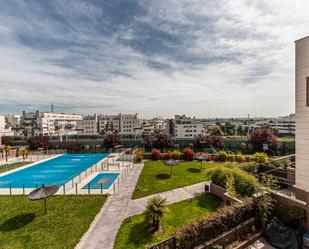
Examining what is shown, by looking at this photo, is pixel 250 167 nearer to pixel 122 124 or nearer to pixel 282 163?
pixel 282 163

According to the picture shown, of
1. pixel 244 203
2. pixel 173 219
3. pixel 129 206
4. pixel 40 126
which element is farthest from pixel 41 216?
pixel 40 126

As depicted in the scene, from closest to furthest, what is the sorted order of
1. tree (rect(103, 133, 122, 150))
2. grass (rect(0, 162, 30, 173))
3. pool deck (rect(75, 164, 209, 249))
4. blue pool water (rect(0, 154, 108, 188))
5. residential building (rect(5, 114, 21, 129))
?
pool deck (rect(75, 164, 209, 249)) → blue pool water (rect(0, 154, 108, 188)) → grass (rect(0, 162, 30, 173)) → tree (rect(103, 133, 122, 150)) → residential building (rect(5, 114, 21, 129))

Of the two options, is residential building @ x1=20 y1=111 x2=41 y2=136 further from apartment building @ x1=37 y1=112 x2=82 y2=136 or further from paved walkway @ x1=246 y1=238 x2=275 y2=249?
paved walkway @ x1=246 y1=238 x2=275 y2=249

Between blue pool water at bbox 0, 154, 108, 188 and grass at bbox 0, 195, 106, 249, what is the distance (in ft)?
17.0

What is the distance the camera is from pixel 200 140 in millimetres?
29781

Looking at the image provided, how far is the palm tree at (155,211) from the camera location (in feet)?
25.1

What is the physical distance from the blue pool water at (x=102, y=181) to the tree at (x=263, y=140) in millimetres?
21460

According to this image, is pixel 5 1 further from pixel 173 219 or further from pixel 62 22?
pixel 173 219

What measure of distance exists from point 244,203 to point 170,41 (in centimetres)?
1346

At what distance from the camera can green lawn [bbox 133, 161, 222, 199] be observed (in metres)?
12.8

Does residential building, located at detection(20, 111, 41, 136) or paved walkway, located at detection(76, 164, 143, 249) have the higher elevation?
residential building, located at detection(20, 111, 41, 136)

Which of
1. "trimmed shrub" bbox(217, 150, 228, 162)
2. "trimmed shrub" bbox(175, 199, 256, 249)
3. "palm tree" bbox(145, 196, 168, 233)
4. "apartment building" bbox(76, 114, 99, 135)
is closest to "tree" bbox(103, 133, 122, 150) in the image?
"trimmed shrub" bbox(217, 150, 228, 162)

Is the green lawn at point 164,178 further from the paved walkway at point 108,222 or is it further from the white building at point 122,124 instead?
the white building at point 122,124

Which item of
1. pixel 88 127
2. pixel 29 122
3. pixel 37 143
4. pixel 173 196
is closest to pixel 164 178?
pixel 173 196
